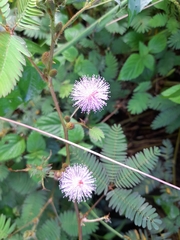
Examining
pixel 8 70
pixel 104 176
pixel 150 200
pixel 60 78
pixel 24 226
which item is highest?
pixel 8 70

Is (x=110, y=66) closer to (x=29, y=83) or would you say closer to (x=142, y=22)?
(x=142, y=22)

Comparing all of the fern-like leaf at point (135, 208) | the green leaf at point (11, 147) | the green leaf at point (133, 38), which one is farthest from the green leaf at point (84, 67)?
the fern-like leaf at point (135, 208)

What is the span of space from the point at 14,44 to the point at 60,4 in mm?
110

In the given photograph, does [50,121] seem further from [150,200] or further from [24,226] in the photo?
[150,200]

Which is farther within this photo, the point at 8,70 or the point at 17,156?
the point at 17,156

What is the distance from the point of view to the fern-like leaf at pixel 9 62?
580mm

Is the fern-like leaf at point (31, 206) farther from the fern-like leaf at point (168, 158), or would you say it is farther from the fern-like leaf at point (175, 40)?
the fern-like leaf at point (175, 40)

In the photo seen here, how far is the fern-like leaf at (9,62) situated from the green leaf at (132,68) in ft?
1.37

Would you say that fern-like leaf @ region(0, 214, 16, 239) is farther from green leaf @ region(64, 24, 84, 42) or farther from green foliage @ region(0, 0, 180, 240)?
green leaf @ region(64, 24, 84, 42)

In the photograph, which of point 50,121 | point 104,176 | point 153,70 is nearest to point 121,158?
point 104,176

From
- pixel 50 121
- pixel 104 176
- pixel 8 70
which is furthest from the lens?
pixel 50 121

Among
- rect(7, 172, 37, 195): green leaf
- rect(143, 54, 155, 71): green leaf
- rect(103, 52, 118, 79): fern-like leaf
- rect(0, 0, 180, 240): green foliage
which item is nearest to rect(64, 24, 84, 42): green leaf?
rect(0, 0, 180, 240): green foliage

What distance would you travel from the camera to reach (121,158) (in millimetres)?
802

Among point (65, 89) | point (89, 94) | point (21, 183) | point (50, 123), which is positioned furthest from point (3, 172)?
point (89, 94)
